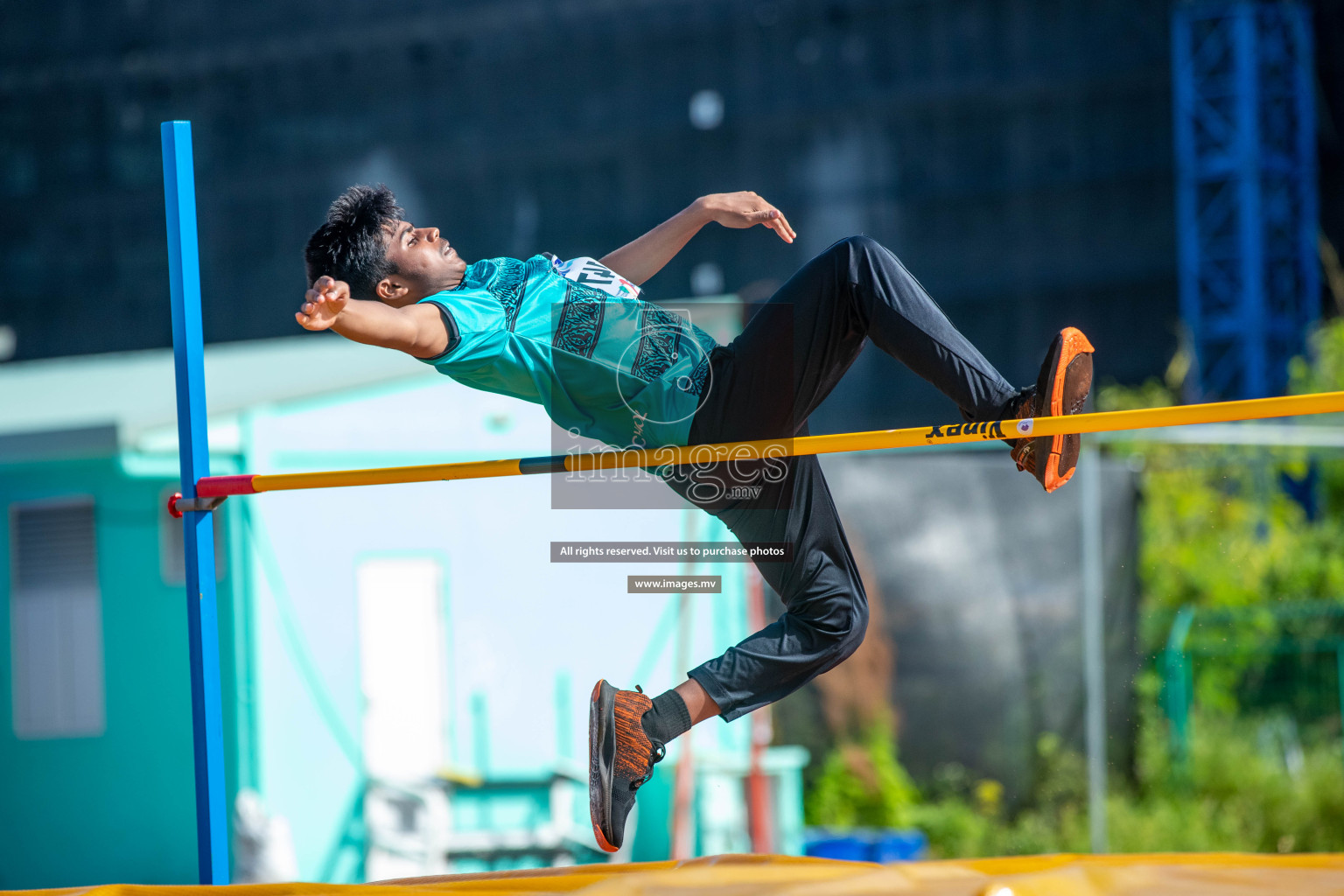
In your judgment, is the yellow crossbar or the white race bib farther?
the white race bib

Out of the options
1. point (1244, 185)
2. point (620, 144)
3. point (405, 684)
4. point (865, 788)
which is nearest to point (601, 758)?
point (405, 684)

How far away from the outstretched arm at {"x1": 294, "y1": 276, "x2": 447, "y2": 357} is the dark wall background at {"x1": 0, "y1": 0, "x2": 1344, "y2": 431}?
33.4 feet

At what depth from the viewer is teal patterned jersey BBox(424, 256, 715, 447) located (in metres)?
2.67

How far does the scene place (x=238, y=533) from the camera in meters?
5.51

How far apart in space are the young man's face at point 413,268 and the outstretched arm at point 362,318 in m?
0.31

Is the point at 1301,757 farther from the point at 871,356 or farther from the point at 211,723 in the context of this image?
the point at 871,356

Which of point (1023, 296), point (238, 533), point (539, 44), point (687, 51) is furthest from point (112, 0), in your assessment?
point (238, 533)

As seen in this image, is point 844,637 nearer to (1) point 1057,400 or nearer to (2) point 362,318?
(1) point 1057,400

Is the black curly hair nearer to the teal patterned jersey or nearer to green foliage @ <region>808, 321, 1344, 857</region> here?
the teal patterned jersey

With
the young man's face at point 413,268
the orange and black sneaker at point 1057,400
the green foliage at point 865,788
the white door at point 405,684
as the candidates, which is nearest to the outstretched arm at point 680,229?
the young man's face at point 413,268

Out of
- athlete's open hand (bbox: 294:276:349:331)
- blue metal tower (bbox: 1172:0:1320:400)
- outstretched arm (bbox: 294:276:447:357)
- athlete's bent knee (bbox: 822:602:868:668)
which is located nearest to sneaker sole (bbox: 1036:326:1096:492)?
athlete's bent knee (bbox: 822:602:868:668)

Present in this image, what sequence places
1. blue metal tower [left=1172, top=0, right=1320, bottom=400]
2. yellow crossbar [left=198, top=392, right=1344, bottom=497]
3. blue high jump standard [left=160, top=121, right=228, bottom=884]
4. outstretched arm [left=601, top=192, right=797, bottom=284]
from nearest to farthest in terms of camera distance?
yellow crossbar [left=198, top=392, right=1344, bottom=497] < outstretched arm [left=601, top=192, right=797, bottom=284] < blue high jump standard [left=160, top=121, right=228, bottom=884] < blue metal tower [left=1172, top=0, right=1320, bottom=400]

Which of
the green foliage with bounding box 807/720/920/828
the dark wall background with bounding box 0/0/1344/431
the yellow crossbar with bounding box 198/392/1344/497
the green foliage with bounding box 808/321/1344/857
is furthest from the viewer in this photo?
the dark wall background with bounding box 0/0/1344/431

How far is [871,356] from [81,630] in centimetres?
888
